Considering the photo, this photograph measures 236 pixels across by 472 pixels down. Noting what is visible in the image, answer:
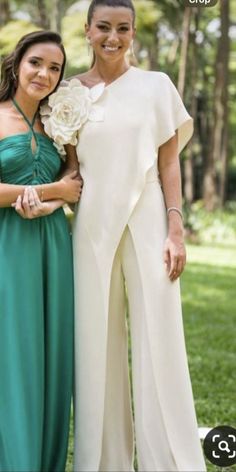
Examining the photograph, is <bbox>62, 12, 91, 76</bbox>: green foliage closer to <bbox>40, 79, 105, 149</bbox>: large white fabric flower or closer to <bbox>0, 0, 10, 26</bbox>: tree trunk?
<bbox>0, 0, 10, 26</bbox>: tree trunk

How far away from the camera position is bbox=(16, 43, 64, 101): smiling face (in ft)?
9.73

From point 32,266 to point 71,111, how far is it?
62 cm

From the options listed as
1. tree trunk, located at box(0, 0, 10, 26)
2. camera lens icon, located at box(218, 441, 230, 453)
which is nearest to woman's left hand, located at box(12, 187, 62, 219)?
camera lens icon, located at box(218, 441, 230, 453)

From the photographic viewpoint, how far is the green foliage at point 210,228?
1487 cm

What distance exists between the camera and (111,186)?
3004 mm

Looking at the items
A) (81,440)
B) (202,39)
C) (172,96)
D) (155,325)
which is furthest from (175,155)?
(202,39)

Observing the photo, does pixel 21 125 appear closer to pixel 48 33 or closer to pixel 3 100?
pixel 3 100

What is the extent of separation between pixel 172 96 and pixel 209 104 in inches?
1018

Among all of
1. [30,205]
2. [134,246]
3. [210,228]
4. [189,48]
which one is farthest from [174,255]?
[189,48]

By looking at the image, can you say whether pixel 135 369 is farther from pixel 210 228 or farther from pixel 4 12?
pixel 210 228

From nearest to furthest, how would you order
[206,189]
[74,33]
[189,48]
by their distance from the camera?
[74,33], [206,189], [189,48]

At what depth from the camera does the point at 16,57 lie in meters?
3.04

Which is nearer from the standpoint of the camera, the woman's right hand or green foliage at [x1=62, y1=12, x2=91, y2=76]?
the woman's right hand

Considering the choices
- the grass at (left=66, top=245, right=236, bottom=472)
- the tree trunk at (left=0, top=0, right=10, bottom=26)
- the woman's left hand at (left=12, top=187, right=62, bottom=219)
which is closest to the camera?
the woman's left hand at (left=12, top=187, right=62, bottom=219)
